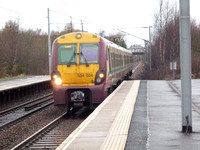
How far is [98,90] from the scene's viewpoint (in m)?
14.1

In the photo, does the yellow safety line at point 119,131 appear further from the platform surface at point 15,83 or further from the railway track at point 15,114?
the platform surface at point 15,83

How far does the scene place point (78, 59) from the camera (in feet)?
47.5

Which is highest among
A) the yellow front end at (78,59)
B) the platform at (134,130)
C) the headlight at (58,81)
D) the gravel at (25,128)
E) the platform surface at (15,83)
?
the yellow front end at (78,59)

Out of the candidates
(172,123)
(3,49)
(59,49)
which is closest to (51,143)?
(172,123)

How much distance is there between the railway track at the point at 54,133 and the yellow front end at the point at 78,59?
1.33 metres

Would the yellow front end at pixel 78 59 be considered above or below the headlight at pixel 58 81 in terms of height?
above

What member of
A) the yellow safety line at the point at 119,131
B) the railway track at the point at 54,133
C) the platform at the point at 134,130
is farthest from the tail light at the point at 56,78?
the yellow safety line at the point at 119,131

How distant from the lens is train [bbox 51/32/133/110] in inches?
553

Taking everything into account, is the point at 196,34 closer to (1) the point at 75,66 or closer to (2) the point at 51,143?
(1) the point at 75,66

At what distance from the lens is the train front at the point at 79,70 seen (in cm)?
1405

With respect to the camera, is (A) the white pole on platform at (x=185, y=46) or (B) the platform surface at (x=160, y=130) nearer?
(B) the platform surface at (x=160, y=130)

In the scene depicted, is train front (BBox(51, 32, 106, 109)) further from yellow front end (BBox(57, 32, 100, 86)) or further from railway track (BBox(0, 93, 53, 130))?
railway track (BBox(0, 93, 53, 130))

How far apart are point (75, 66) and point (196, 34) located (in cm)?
3714

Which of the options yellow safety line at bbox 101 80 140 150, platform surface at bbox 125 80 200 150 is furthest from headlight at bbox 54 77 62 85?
platform surface at bbox 125 80 200 150
